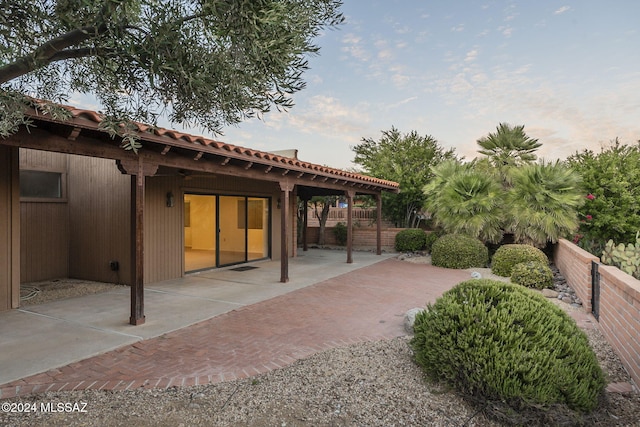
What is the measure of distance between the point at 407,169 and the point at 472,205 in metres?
5.77

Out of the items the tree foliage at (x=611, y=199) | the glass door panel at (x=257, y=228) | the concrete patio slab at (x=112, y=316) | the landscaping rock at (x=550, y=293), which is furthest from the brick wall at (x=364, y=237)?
the landscaping rock at (x=550, y=293)

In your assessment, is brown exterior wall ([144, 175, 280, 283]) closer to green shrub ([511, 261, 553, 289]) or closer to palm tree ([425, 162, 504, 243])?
palm tree ([425, 162, 504, 243])

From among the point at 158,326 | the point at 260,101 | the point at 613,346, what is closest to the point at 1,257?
the point at 158,326

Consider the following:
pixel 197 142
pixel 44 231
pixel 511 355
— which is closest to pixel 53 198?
pixel 44 231

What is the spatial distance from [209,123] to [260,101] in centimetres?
57

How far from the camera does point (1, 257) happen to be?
5.76 m

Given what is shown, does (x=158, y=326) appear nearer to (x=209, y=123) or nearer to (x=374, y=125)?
(x=209, y=123)

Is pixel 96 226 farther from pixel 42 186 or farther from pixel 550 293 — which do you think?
pixel 550 293

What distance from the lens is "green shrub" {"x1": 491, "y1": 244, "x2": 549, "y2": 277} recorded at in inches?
354

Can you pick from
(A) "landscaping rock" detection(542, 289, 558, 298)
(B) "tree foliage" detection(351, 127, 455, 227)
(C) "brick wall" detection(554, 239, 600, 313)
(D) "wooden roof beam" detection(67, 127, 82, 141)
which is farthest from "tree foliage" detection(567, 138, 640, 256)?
(D) "wooden roof beam" detection(67, 127, 82, 141)

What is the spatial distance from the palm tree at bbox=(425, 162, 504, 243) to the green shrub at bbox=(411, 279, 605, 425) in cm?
823

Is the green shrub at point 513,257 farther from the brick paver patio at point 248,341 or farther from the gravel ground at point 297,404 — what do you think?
the gravel ground at point 297,404

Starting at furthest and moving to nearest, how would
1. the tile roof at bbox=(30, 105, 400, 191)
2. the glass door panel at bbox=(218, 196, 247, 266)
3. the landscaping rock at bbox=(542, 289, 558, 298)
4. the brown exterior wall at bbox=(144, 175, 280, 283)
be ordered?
the glass door panel at bbox=(218, 196, 247, 266)
the brown exterior wall at bbox=(144, 175, 280, 283)
the landscaping rock at bbox=(542, 289, 558, 298)
the tile roof at bbox=(30, 105, 400, 191)

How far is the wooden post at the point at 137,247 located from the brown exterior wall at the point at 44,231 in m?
4.28
